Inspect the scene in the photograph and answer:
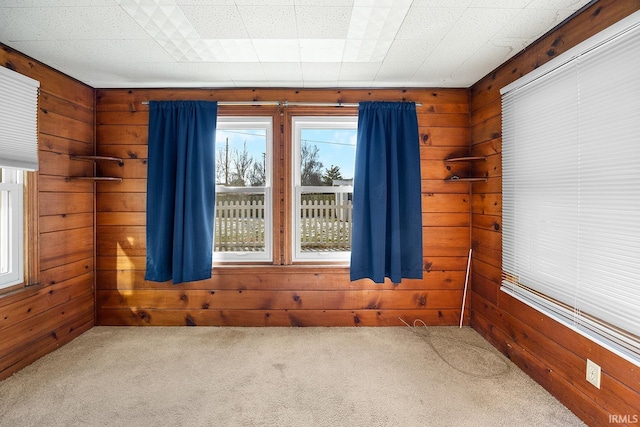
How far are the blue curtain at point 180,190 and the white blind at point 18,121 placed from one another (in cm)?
75

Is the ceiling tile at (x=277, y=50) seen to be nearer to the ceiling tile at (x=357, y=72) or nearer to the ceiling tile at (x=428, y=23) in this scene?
the ceiling tile at (x=357, y=72)

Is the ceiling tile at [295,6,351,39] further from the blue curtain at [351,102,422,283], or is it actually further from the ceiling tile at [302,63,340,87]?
the blue curtain at [351,102,422,283]

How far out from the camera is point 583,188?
1.60 meters

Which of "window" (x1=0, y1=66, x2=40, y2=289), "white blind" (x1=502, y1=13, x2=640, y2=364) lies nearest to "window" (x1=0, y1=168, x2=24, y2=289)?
"window" (x1=0, y1=66, x2=40, y2=289)

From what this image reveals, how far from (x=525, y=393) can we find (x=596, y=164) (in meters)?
1.42

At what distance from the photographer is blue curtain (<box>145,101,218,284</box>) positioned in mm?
2564

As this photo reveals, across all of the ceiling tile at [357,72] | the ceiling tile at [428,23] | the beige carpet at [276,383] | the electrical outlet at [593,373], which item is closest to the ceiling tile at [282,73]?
the ceiling tile at [357,72]

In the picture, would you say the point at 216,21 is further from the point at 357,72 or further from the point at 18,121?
the point at 18,121

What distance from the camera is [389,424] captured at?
1581mm

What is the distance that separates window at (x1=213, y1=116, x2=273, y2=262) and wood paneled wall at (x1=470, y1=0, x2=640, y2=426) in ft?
6.27

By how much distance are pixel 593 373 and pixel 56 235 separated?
3738 mm

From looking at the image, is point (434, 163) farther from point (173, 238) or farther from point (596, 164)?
point (173, 238)

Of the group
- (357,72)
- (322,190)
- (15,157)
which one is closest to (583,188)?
(357,72)

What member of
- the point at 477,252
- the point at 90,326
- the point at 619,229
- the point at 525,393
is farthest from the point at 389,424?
the point at 90,326
